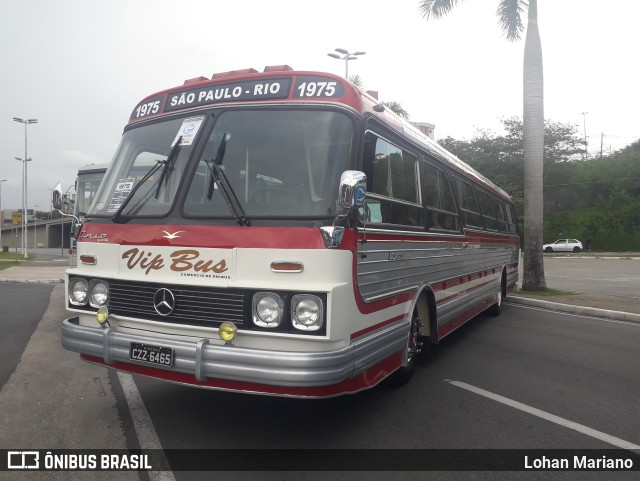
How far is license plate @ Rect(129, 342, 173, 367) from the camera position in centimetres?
385

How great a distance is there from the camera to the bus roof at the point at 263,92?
4156 mm

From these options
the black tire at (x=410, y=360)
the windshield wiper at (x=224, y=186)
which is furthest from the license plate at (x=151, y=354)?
the black tire at (x=410, y=360)

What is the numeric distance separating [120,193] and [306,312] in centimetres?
213

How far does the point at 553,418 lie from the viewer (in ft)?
15.8

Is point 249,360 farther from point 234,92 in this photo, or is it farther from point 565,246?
point 565,246

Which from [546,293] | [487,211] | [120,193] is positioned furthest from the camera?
[546,293]

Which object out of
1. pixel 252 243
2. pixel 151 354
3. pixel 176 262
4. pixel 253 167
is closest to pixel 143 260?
pixel 176 262

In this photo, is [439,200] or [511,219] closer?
[439,200]

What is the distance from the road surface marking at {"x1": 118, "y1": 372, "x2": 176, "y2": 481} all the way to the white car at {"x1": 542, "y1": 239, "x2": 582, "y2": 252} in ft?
161

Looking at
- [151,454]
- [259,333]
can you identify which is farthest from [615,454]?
[151,454]

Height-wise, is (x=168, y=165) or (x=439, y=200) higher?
(x=168, y=165)

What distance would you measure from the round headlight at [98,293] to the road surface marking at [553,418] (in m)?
3.63

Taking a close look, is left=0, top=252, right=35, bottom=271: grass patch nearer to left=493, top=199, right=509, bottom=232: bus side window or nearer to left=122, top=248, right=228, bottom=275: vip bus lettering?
left=493, top=199, right=509, bottom=232: bus side window

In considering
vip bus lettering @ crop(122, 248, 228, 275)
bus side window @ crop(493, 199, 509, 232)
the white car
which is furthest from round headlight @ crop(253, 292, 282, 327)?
the white car
